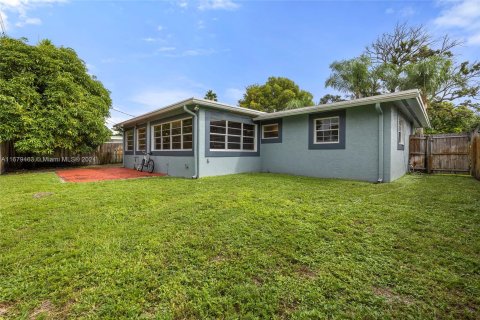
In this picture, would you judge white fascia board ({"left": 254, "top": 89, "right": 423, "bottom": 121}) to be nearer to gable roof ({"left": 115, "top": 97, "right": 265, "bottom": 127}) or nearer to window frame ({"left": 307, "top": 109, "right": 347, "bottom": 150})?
window frame ({"left": 307, "top": 109, "right": 347, "bottom": 150})

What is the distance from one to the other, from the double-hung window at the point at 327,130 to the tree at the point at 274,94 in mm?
17413

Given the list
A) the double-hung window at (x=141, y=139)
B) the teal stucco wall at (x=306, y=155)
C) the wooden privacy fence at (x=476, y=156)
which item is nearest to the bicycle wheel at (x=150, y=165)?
the teal stucco wall at (x=306, y=155)

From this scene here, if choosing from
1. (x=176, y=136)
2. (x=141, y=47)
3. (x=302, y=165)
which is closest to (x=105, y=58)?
(x=141, y=47)

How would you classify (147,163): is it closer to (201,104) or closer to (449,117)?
(201,104)

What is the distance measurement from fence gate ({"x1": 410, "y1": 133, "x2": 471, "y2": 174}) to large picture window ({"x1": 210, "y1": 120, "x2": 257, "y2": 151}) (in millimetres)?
7505

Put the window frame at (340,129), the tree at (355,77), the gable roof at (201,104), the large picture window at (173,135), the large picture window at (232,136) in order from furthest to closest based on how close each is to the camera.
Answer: the tree at (355,77)
the large picture window at (173,135)
the large picture window at (232,136)
the window frame at (340,129)
the gable roof at (201,104)

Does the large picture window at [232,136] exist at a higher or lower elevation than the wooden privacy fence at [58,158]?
higher

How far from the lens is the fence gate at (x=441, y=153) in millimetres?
9367

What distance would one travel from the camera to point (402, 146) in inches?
348

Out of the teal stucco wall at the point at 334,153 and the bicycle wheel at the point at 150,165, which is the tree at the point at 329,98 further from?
the bicycle wheel at the point at 150,165

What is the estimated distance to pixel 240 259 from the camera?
240 cm

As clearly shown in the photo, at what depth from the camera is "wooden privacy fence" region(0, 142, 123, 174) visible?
1074 cm

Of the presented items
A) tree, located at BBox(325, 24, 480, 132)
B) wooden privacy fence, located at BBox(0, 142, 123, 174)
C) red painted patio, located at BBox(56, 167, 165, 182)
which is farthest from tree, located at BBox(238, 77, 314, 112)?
red painted patio, located at BBox(56, 167, 165, 182)

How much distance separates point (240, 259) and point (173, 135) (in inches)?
314
